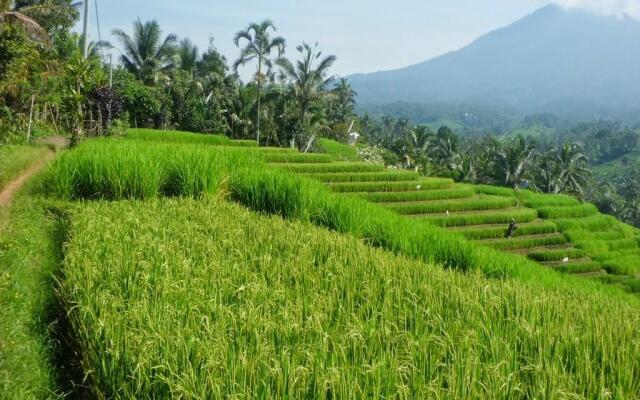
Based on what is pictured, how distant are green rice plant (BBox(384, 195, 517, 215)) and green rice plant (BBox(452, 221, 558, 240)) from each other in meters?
1.21

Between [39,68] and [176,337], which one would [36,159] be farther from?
[176,337]

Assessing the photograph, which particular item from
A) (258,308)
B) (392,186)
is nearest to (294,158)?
(392,186)

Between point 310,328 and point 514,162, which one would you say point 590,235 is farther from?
point 310,328

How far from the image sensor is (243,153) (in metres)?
11.3

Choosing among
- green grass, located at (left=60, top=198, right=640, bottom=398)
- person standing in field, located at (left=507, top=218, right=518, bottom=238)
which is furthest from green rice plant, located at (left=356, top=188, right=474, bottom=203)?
green grass, located at (left=60, top=198, right=640, bottom=398)

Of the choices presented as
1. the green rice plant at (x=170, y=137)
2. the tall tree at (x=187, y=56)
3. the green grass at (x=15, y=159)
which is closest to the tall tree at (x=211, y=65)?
the tall tree at (x=187, y=56)

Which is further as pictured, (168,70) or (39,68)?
(168,70)

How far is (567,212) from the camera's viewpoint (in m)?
24.4

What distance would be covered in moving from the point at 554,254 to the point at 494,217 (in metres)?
2.46

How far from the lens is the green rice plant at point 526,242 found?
18562 millimetres

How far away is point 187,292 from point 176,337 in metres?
0.90

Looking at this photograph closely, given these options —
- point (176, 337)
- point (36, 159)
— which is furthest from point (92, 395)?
point (36, 159)

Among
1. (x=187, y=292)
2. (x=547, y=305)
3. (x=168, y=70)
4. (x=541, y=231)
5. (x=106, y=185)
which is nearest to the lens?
(x=187, y=292)

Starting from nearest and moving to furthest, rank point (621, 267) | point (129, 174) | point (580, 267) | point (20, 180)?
point (129, 174) → point (20, 180) → point (580, 267) → point (621, 267)
